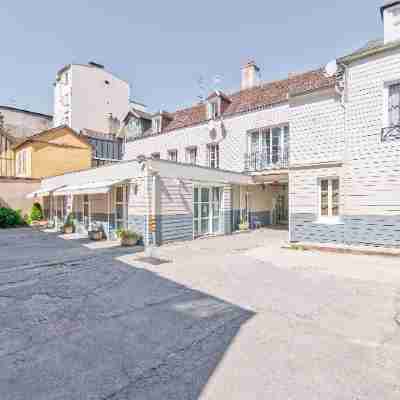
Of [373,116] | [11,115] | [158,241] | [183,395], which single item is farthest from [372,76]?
[11,115]

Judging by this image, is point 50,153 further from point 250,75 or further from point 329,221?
point 329,221

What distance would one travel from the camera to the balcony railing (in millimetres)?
15095

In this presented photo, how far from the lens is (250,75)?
68.5ft

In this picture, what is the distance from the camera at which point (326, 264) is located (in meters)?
8.01

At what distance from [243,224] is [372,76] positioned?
9499mm

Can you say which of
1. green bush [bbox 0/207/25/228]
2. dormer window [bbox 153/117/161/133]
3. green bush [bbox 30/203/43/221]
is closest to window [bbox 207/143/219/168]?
dormer window [bbox 153/117/161/133]

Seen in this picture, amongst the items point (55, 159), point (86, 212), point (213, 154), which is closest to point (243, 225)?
point (213, 154)

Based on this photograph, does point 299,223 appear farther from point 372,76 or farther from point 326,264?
point 372,76

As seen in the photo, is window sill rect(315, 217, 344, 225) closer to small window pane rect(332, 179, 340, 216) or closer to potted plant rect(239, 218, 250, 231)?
small window pane rect(332, 179, 340, 216)

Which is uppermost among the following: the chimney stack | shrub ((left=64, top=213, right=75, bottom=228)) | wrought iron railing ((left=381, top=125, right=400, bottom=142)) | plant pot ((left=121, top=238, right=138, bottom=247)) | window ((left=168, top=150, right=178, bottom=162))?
the chimney stack

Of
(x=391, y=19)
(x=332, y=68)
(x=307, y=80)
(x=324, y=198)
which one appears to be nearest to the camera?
(x=391, y=19)

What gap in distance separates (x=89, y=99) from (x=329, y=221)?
2792 cm

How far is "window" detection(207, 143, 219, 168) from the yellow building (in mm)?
10796

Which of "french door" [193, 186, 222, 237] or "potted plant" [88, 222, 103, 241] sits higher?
"french door" [193, 186, 222, 237]
